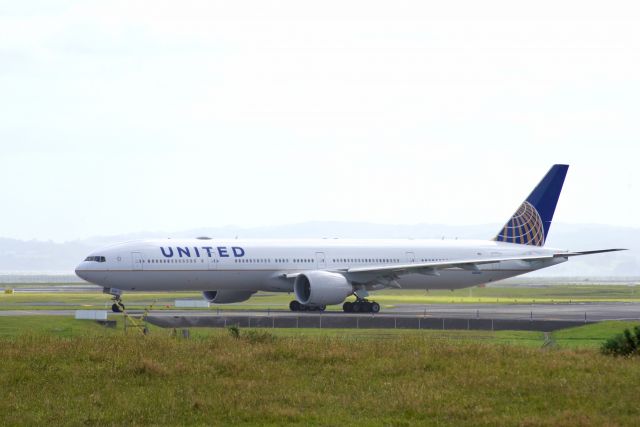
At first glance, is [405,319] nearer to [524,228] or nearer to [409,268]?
[409,268]

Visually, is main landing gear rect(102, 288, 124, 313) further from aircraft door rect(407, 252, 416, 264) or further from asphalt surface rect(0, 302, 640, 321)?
aircraft door rect(407, 252, 416, 264)

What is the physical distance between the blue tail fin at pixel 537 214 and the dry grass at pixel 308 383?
42212 millimetres

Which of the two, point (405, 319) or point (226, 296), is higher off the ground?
point (226, 296)

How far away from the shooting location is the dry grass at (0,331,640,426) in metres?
20.8

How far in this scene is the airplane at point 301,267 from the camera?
59219 millimetres

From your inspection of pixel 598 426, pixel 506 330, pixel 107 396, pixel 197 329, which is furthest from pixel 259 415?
pixel 506 330

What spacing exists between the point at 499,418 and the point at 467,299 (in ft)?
189

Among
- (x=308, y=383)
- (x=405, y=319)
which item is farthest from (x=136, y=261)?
(x=308, y=383)

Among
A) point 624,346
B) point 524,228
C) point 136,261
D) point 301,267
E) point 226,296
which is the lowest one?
point 624,346

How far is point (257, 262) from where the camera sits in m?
61.1

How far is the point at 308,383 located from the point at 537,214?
50.8 meters

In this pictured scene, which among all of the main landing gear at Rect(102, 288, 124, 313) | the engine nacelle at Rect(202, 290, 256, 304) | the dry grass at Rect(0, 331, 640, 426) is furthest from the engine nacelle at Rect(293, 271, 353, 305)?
the dry grass at Rect(0, 331, 640, 426)

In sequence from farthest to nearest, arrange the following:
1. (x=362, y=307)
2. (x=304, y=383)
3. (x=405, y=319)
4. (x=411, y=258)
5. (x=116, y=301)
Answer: (x=411, y=258) < (x=116, y=301) < (x=362, y=307) < (x=405, y=319) < (x=304, y=383)

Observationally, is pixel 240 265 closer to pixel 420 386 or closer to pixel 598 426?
pixel 420 386
